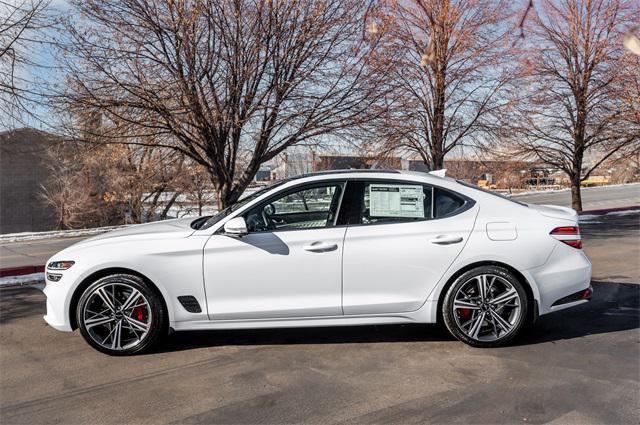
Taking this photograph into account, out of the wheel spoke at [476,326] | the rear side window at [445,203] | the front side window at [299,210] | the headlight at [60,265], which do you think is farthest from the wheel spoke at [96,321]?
the wheel spoke at [476,326]

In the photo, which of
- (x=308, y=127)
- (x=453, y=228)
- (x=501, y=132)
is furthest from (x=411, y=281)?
(x=501, y=132)

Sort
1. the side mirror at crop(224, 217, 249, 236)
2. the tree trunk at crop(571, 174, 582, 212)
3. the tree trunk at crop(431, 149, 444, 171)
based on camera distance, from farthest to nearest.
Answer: the tree trunk at crop(571, 174, 582, 212)
the tree trunk at crop(431, 149, 444, 171)
the side mirror at crop(224, 217, 249, 236)

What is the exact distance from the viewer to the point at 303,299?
13.7 ft

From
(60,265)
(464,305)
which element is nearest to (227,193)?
(60,265)

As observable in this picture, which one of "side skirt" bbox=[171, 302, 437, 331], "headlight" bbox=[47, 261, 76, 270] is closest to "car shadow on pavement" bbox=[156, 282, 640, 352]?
"side skirt" bbox=[171, 302, 437, 331]

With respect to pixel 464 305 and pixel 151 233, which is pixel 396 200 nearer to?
pixel 464 305

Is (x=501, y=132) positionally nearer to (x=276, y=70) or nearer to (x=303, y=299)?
(x=276, y=70)

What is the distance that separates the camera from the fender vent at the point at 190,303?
4184 millimetres

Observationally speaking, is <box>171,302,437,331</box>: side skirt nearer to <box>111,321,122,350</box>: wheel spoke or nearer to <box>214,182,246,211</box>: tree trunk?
<box>111,321,122,350</box>: wheel spoke

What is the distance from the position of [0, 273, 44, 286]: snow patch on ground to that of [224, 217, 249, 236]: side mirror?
5.30 meters

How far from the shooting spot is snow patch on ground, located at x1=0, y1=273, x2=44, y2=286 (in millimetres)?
7809

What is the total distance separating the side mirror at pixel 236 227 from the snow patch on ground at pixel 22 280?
5.30 metres

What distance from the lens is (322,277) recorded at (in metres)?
4.18

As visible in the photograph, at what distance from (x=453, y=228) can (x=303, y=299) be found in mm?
1387
